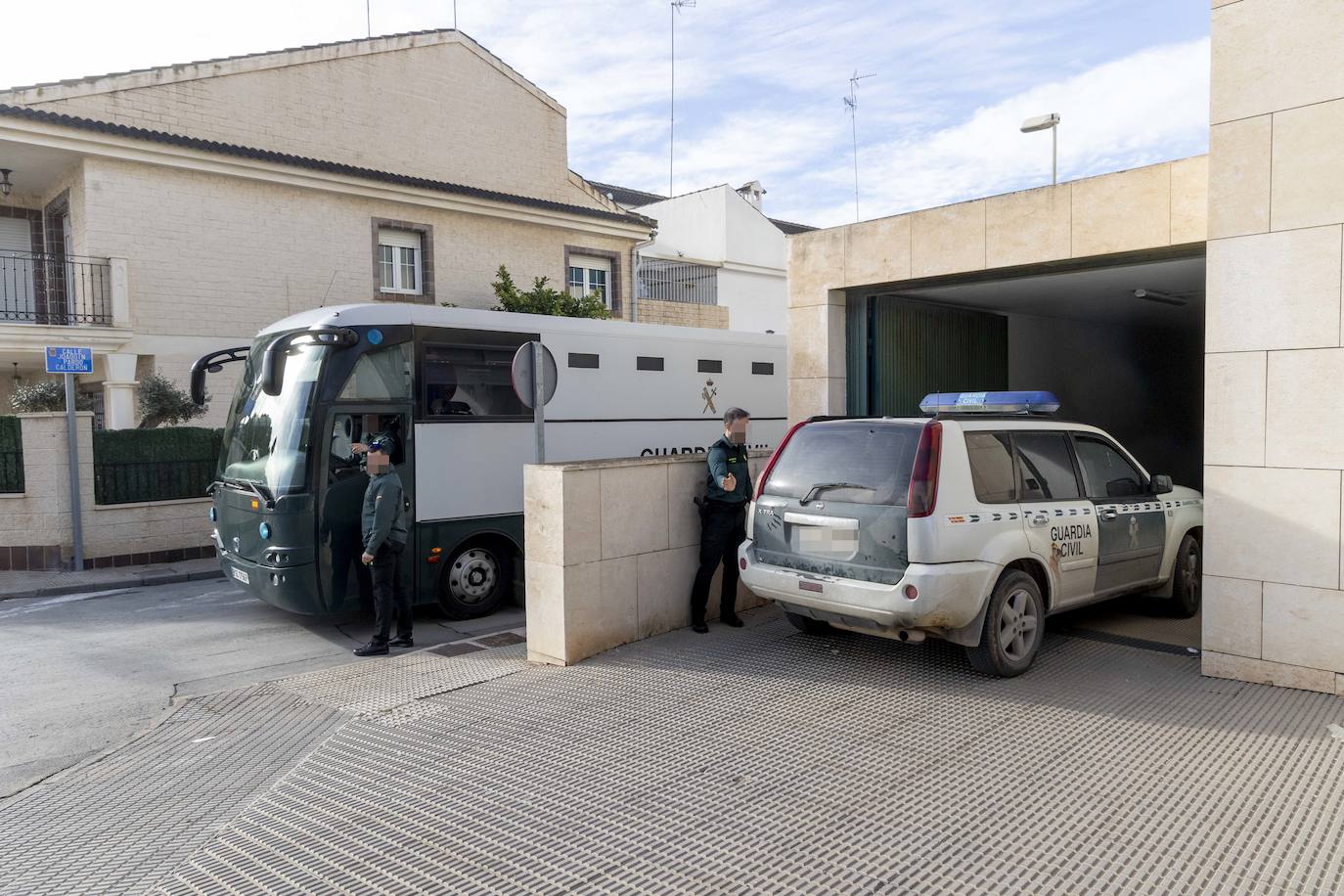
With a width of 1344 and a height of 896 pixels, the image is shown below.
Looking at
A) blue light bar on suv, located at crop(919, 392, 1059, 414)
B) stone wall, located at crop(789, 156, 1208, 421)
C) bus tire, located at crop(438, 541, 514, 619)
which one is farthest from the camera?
bus tire, located at crop(438, 541, 514, 619)

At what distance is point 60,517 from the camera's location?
11953 mm

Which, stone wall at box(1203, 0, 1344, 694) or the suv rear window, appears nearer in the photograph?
stone wall at box(1203, 0, 1344, 694)

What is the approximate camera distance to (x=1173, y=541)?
7.32 m

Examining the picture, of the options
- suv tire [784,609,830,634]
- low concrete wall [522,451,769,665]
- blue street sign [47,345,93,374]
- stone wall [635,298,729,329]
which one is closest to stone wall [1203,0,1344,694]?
suv tire [784,609,830,634]

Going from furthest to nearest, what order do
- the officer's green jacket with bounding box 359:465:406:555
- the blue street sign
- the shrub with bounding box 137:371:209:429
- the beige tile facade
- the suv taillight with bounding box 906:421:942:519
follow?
1. the beige tile facade
2. the shrub with bounding box 137:371:209:429
3. the blue street sign
4. the officer's green jacket with bounding box 359:465:406:555
5. the suv taillight with bounding box 906:421:942:519

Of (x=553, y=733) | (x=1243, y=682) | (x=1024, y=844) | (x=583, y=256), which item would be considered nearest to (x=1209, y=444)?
(x=1243, y=682)

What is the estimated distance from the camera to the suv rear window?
5.71 m

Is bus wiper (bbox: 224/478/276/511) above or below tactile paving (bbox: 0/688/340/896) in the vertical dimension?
above

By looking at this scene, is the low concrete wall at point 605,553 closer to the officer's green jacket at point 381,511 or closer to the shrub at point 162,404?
the officer's green jacket at point 381,511

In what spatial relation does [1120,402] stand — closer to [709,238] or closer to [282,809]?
[282,809]

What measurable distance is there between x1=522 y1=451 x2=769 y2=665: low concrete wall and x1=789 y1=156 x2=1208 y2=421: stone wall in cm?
253

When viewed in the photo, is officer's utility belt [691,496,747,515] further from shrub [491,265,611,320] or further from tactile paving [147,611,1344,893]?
shrub [491,265,611,320]

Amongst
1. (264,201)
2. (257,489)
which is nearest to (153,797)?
(257,489)

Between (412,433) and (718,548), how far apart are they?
3274 millimetres
